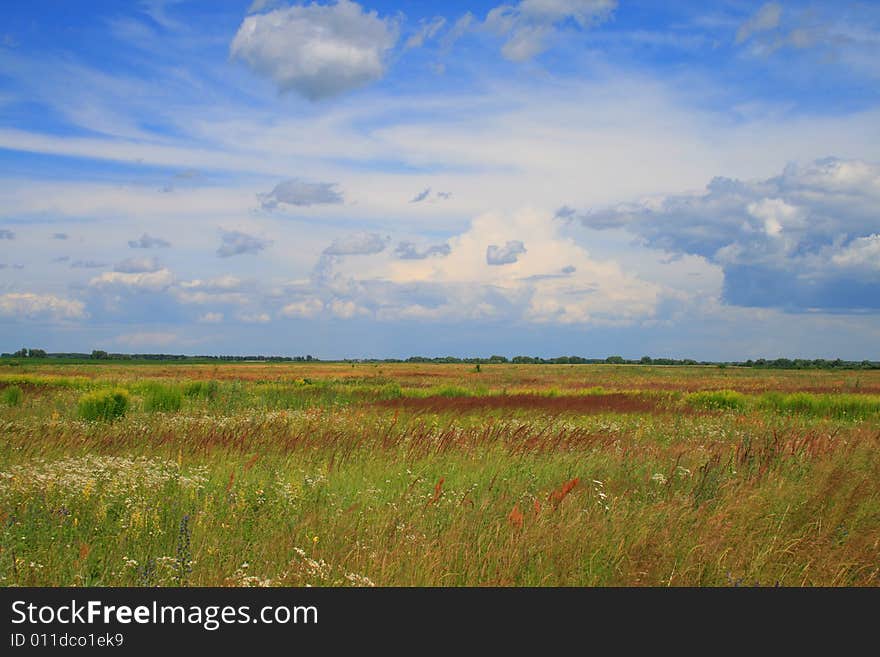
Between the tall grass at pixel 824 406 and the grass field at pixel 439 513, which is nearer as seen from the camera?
the grass field at pixel 439 513

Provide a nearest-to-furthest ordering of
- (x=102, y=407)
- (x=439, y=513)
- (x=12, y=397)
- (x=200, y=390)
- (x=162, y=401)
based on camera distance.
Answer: (x=439, y=513)
(x=102, y=407)
(x=162, y=401)
(x=12, y=397)
(x=200, y=390)

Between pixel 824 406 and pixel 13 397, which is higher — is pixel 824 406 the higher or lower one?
the lower one

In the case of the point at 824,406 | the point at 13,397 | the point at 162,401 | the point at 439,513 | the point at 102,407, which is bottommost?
the point at 824,406

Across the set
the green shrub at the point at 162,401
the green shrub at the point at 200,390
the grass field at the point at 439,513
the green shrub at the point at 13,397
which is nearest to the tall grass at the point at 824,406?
the grass field at the point at 439,513

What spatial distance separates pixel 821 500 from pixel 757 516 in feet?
3.62

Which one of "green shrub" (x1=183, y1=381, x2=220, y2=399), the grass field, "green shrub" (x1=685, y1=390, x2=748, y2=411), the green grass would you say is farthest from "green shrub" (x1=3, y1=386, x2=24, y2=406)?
"green shrub" (x1=685, y1=390, x2=748, y2=411)

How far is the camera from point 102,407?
1767cm

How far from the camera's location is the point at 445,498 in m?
6.71

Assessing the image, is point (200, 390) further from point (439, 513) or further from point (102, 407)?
point (439, 513)

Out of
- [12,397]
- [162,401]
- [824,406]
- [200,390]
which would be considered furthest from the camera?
[200,390]

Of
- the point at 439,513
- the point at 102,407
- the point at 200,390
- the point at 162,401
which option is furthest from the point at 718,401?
the point at 439,513

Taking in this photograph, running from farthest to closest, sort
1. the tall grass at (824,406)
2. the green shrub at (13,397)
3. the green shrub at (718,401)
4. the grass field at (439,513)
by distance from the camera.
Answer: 1. the green shrub at (718,401)
2. the tall grass at (824,406)
3. the green shrub at (13,397)
4. the grass field at (439,513)

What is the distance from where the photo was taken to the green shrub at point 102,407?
16880 mm

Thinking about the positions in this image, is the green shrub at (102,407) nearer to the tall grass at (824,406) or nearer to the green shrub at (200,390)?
the green shrub at (200,390)
